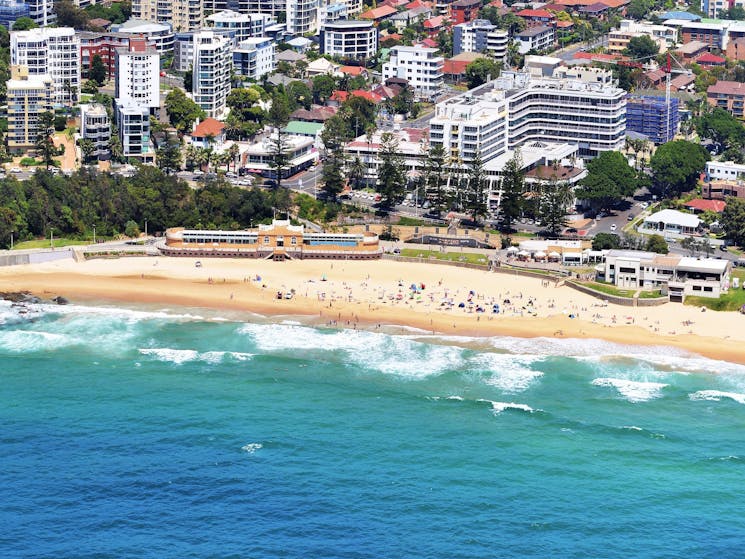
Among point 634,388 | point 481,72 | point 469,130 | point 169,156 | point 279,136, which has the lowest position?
point 634,388

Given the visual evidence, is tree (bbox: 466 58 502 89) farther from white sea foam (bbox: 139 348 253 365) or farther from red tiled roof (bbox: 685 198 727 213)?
white sea foam (bbox: 139 348 253 365)

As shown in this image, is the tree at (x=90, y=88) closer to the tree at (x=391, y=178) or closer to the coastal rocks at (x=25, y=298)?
the tree at (x=391, y=178)

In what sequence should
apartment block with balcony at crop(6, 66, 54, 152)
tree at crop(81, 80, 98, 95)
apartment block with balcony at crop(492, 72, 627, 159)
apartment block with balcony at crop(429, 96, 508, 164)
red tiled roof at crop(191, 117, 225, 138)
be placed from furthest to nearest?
tree at crop(81, 80, 98, 95) → apartment block with balcony at crop(492, 72, 627, 159) → red tiled roof at crop(191, 117, 225, 138) → apartment block with balcony at crop(6, 66, 54, 152) → apartment block with balcony at crop(429, 96, 508, 164)

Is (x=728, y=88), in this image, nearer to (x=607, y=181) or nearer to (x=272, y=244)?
(x=607, y=181)

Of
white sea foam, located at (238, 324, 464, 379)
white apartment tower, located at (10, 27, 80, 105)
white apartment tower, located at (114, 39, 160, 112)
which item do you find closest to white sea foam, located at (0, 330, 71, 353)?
white sea foam, located at (238, 324, 464, 379)

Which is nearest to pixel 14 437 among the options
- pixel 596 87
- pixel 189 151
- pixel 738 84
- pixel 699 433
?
pixel 699 433

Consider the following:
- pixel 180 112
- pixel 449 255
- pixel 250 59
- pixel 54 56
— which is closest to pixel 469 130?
pixel 449 255
